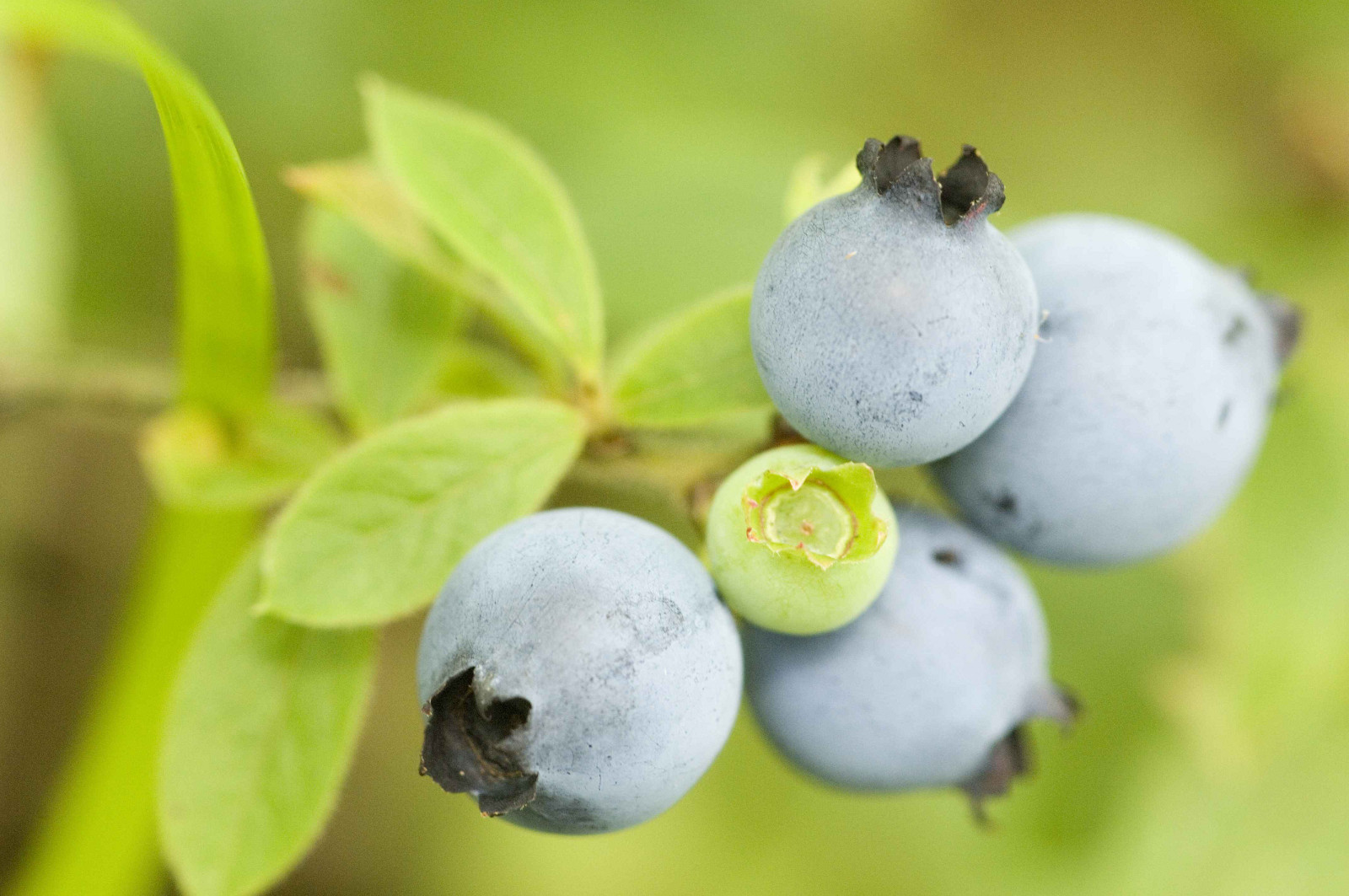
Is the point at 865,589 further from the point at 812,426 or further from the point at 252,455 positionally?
the point at 252,455

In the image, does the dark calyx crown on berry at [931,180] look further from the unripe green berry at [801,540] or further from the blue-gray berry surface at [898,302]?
the unripe green berry at [801,540]

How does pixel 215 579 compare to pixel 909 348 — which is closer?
pixel 909 348

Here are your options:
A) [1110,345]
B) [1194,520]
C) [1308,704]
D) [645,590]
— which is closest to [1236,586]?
[1308,704]

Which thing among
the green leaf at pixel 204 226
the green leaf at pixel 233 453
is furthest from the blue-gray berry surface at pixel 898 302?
the green leaf at pixel 233 453

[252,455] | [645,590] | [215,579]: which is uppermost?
[645,590]

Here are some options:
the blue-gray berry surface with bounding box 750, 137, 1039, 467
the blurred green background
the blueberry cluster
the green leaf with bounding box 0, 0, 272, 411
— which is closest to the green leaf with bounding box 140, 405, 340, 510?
the green leaf with bounding box 0, 0, 272, 411

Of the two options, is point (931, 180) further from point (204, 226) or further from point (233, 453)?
point (233, 453)

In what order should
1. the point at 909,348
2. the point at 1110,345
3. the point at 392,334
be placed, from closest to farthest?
the point at 909,348 → the point at 1110,345 → the point at 392,334
